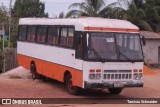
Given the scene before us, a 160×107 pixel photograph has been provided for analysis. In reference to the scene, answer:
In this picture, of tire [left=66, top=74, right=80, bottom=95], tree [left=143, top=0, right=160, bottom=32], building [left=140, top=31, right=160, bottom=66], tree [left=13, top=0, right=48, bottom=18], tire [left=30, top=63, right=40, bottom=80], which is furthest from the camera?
tree [left=13, top=0, right=48, bottom=18]

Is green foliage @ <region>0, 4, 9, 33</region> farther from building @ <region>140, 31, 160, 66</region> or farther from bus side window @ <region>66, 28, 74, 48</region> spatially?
bus side window @ <region>66, 28, 74, 48</region>

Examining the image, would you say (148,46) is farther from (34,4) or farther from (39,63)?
(34,4)

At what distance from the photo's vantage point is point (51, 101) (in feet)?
45.9

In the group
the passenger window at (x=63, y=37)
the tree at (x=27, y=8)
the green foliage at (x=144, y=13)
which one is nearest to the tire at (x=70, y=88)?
the passenger window at (x=63, y=37)

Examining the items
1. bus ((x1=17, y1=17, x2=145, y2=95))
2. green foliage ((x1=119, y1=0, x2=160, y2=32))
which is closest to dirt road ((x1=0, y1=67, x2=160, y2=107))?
bus ((x1=17, y1=17, x2=145, y2=95))

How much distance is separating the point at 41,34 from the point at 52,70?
88.0 inches

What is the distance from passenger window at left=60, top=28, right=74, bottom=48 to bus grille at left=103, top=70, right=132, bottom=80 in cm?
193

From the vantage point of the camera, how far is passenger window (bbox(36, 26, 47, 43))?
1840cm

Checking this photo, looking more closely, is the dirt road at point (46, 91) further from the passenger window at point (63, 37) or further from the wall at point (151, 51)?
the wall at point (151, 51)

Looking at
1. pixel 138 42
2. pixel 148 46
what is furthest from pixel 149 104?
pixel 148 46

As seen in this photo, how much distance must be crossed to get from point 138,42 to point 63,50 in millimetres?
2932

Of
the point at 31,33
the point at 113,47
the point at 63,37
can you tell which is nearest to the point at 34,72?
the point at 31,33

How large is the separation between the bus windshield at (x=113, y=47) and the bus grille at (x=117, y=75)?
1.40 ft

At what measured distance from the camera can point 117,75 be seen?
48.2 feet
